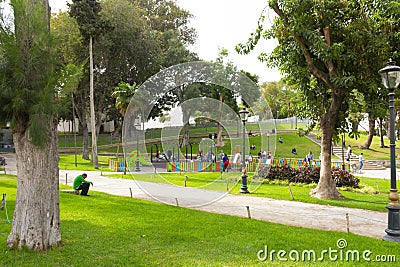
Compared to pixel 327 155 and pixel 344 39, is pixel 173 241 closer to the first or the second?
pixel 327 155

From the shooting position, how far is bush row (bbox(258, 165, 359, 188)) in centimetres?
1856

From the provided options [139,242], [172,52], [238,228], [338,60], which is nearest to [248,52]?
[338,60]

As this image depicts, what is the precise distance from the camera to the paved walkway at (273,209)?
10030 millimetres

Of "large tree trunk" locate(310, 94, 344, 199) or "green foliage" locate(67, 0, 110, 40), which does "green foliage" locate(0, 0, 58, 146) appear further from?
"green foliage" locate(67, 0, 110, 40)

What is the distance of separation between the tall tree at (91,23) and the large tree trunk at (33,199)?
24670 mm

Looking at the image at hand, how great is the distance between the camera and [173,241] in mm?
7879

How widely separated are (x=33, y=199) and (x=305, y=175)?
50.7 ft

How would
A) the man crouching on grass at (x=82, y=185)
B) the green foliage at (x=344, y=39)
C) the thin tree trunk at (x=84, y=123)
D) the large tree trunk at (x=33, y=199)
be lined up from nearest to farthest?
the large tree trunk at (x=33, y=199), the green foliage at (x=344, y=39), the man crouching on grass at (x=82, y=185), the thin tree trunk at (x=84, y=123)

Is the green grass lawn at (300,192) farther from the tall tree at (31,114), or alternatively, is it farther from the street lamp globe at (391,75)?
the tall tree at (31,114)

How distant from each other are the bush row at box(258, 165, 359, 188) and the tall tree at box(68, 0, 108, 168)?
16.5 metres

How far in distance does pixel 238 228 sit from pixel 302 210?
399 centimetres

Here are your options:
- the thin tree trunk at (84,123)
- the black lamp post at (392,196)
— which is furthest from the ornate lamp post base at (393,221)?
the thin tree trunk at (84,123)

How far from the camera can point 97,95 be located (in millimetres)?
39938

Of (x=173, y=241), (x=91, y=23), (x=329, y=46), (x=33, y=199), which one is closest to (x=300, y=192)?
(x=329, y=46)
